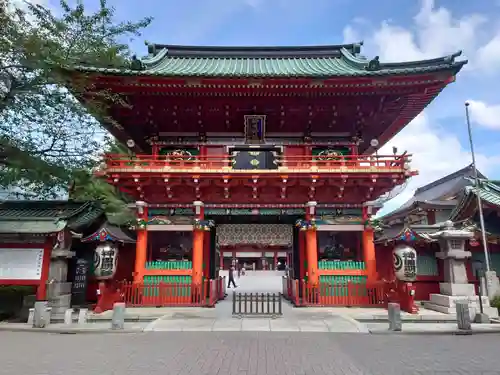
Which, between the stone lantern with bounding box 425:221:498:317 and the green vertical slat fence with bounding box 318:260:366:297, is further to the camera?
the green vertical slat fence with bounding box 318:260:366:297

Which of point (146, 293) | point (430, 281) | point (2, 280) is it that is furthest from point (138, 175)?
point (430, 281)

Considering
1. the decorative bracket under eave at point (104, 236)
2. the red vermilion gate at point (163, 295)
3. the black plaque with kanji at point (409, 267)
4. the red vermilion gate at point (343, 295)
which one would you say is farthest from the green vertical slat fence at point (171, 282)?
the black plaque with kanji at point (409, 267)

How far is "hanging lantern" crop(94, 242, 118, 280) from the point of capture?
41.4ft

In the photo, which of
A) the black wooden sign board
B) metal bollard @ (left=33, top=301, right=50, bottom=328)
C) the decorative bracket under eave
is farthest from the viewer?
the black wooden sign board

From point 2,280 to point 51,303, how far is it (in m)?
1.98

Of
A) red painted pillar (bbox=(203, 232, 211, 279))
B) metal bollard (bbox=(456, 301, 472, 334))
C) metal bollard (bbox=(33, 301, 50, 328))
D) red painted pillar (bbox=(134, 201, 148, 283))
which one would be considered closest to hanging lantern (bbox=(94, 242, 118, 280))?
red painted pillar (bbox=(134, 201, 148, 283))

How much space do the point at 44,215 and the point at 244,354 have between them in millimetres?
10962

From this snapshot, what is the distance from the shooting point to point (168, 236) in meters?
15.9

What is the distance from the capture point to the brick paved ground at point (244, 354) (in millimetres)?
6262

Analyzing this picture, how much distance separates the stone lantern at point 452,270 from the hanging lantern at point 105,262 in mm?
13388

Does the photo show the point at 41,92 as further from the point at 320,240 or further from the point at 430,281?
the point at 430,281

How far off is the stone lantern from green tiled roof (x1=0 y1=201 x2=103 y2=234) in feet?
50.3

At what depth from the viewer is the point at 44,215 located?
13.3 metres

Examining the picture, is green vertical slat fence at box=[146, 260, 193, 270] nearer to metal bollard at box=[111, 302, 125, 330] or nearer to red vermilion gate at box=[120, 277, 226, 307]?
red vermilion gate at box=[120, 277, 226, 307]
